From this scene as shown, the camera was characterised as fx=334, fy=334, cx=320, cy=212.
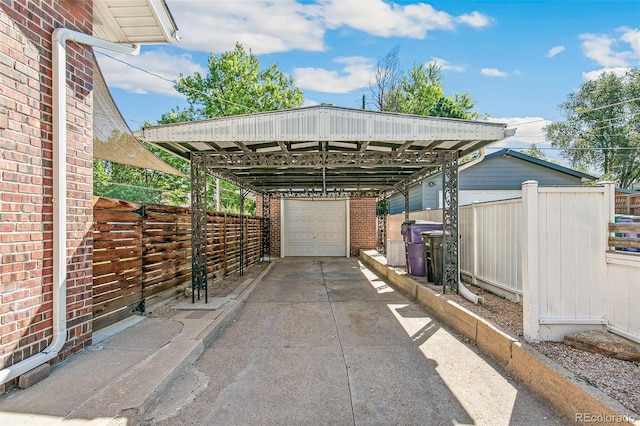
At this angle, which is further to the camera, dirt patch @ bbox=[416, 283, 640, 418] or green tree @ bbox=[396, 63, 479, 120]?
green tree @ bbox=[396, 63, 479, 120]

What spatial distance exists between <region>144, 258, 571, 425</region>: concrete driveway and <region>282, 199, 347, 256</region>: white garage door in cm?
986

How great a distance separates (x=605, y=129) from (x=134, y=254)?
31535 millimetres

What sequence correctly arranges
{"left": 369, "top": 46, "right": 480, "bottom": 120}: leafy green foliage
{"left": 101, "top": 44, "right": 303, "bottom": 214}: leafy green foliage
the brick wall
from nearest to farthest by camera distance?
the brick wall
{"left": 101, "top": 44, "right": 303, "bottom": 214}: leafy green foliage
{"left": 369, "top": 46, "right": 480, "bottom": 120}: leafy green foliage

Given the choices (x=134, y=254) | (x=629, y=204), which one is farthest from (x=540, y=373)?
(x=629, y=204)

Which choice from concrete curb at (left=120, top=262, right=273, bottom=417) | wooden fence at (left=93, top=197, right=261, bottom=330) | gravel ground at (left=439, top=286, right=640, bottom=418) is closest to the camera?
gravel ground at (left=439, top=286, right=640, bottom=418)

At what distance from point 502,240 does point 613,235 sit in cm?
232

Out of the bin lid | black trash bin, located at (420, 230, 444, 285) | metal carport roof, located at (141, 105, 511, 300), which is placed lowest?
black trash bin, located at (420, 230, 444, 285)

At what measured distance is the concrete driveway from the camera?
8.55ft

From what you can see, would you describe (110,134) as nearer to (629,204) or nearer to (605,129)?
(629,204)

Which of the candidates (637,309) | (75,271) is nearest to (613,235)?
(637,309)

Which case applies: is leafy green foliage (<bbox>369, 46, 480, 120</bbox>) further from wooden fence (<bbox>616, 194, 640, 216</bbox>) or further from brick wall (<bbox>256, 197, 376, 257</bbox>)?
wooden fence (<bbox>616, 194, 640, 216</bbox>)

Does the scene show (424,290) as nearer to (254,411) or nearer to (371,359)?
(371,359)

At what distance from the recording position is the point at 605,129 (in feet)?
80.5

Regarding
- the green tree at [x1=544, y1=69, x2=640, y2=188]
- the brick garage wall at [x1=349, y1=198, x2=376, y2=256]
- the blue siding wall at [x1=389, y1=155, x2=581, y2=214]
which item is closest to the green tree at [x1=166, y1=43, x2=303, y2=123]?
the brick garage wall at [x1=349, y1=198, x2=376, y2=256]
